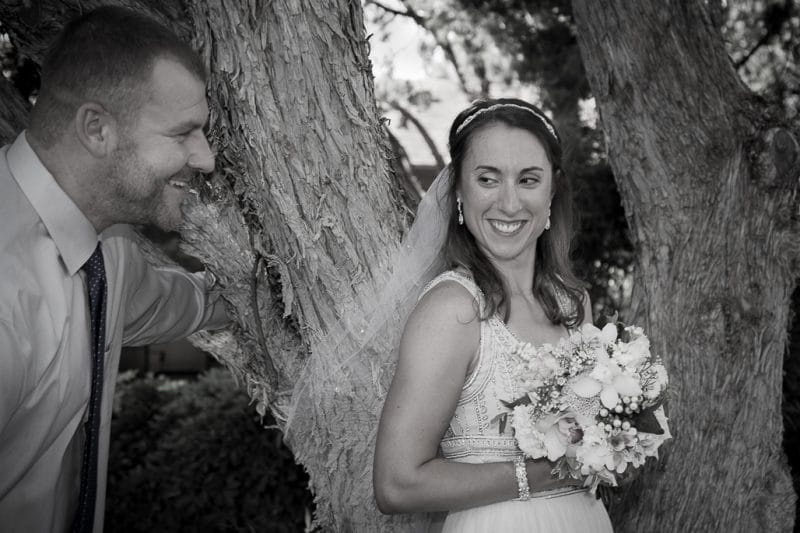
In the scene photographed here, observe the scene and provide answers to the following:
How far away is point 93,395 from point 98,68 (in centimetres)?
103

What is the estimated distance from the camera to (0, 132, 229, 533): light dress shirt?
2.17 metres

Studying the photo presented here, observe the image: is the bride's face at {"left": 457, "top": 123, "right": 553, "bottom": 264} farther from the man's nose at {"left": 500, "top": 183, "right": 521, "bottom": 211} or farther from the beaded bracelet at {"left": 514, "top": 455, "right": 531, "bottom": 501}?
the beaded bracelet at {"left": 514, "top": 455, "right": 531, "bottom": 501}

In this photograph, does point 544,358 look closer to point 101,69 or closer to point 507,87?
point 101,69

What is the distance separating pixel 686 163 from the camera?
146 inches

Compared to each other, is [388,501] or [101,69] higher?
[101,69]

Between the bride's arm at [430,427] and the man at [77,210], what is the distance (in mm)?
915

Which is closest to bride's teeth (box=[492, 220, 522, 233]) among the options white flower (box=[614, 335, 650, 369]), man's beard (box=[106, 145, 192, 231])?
white flower (box=[614, 335, 650, 369])

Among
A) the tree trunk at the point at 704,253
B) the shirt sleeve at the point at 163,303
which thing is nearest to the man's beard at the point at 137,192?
the shirt sleeve at the point at 163,303

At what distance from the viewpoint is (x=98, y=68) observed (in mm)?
2336

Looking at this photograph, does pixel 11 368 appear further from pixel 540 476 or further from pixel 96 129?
pixel 540 476

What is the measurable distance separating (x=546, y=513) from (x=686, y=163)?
1947mm

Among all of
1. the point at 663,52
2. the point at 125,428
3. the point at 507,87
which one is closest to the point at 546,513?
the point at 663,52

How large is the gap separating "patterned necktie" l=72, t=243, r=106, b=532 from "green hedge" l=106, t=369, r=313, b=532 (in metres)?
2.97

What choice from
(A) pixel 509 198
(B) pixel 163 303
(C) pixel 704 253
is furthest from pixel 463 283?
(C) pixel 704 253
